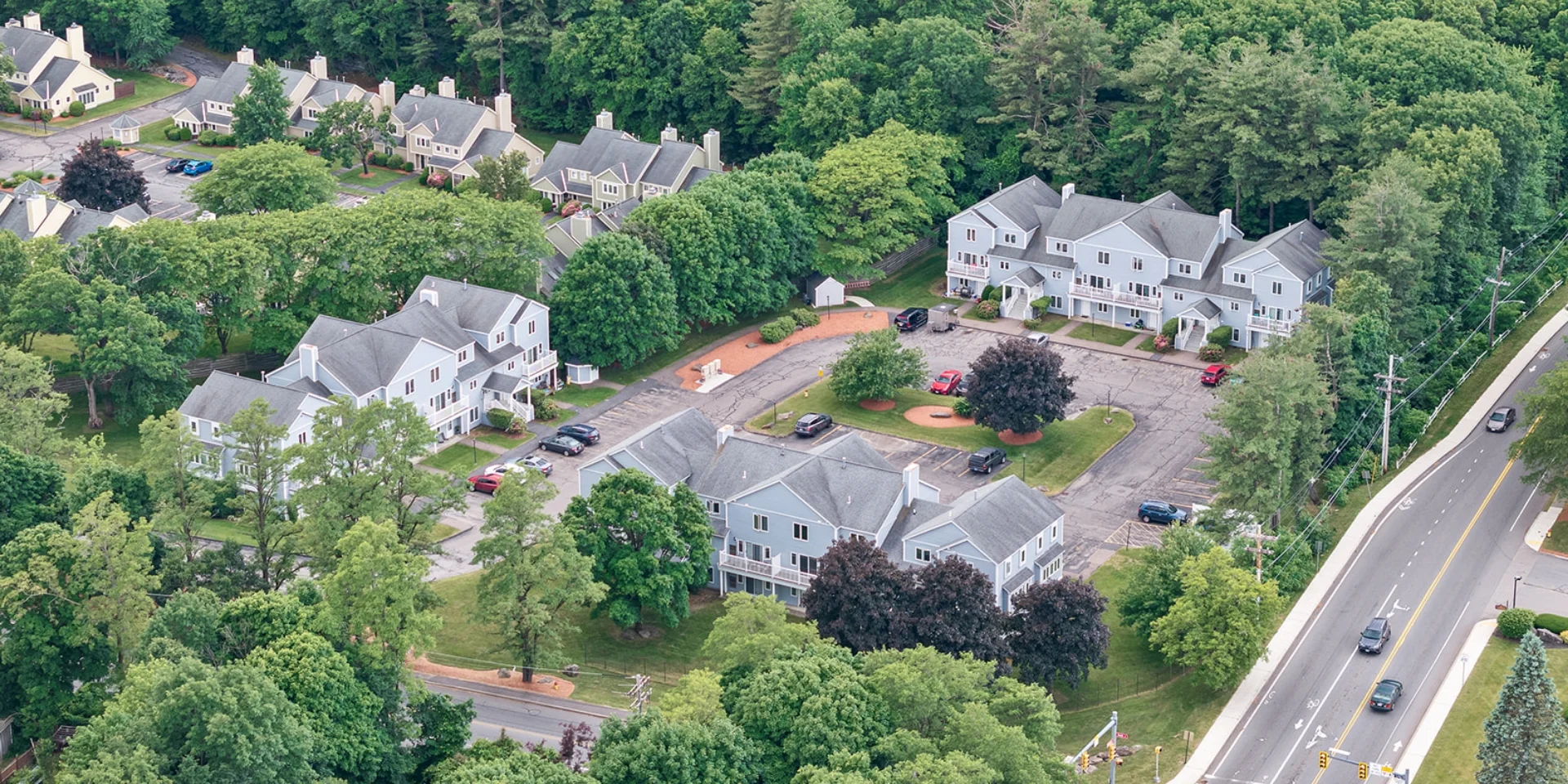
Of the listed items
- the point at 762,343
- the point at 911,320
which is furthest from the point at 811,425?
the point at 911,320

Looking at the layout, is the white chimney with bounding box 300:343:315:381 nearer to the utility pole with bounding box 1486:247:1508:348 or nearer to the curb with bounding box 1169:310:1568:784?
the curb with bounding box 1169:310:1568:784

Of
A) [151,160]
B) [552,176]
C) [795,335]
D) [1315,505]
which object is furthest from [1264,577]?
[151,160]

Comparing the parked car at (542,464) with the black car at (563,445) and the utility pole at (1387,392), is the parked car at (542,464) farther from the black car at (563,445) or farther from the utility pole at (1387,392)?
the utility pole at (1387,392)

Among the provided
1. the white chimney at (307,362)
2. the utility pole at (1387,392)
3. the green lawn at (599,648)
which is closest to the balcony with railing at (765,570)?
the green lawn at (599,648)

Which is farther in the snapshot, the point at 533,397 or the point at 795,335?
the point at 795,335

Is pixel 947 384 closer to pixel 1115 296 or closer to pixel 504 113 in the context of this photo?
pixel 1115 296

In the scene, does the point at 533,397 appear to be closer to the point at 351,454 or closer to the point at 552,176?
the point at 351,454

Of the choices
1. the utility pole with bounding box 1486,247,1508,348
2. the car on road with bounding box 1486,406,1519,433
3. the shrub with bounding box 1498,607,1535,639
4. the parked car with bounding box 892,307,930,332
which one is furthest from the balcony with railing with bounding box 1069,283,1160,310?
the shrub with bounding box 1498,607,1535,639
